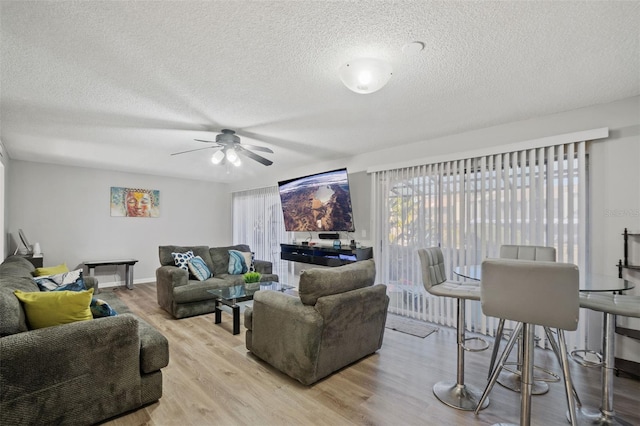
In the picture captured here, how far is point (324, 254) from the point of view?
4.88m

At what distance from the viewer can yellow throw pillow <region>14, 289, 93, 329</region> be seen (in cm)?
183

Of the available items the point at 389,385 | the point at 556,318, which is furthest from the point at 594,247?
the point at 389,385

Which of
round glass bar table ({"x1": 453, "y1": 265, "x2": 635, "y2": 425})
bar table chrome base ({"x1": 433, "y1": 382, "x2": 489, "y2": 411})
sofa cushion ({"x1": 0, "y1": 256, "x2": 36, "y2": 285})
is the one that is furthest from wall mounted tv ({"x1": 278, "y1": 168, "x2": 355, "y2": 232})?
sofa cushion ({"x1": 0, "y1": 256, "x2": 36, "y2": 285})

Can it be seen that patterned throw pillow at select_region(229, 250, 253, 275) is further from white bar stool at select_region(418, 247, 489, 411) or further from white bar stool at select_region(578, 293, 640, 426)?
white bar stool at select_region(578, 293, 640, 426)

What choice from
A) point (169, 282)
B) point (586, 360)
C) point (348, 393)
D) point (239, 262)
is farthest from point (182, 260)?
Result: point (586, 360)

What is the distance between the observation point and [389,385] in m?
2.33

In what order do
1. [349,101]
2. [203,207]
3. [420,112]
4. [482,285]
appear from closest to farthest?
[482,285]
[349,101]
[420,112]
[203,207]

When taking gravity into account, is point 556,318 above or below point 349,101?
below

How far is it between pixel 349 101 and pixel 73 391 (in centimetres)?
290

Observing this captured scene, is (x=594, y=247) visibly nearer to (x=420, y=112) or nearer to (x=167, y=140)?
(x=420, y=112)

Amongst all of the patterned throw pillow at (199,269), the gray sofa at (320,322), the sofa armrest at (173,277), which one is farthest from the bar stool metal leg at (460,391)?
the patterned throw pillow at (199,269)

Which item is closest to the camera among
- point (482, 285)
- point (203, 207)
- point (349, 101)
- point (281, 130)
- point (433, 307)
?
point (482, 285)

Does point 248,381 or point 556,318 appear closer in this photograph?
point 556,318

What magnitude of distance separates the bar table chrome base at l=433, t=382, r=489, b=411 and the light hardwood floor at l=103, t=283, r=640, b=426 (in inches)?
1.9
